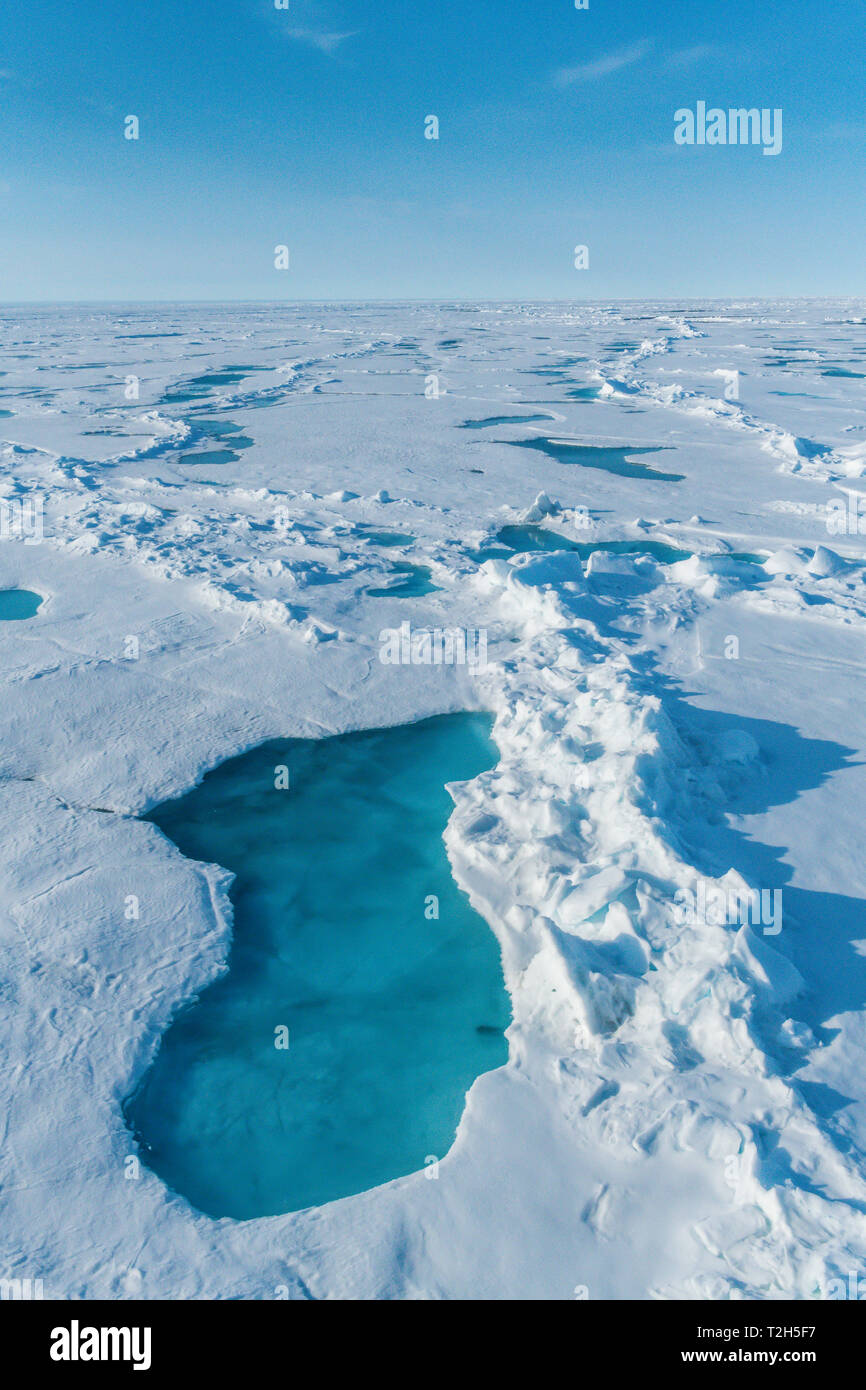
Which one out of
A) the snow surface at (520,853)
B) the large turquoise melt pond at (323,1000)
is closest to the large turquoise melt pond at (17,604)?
the snow surface at (520,853)

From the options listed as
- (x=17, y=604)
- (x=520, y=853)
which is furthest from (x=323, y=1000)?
(x=17, y=604)

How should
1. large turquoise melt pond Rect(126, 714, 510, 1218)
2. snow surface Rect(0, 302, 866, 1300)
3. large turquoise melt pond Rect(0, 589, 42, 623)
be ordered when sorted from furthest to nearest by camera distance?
1. large turquoise melt pond Rect(0, 589, 42, 623)
2. large turquoise melt pond Rect(126, 714, 510, 1218)
3. snow surface Rect(0, 302, 866, 1300)

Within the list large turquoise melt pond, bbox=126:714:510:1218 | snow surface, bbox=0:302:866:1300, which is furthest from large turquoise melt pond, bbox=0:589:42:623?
large turquoise melt pond, bbox=126:714:510:1218

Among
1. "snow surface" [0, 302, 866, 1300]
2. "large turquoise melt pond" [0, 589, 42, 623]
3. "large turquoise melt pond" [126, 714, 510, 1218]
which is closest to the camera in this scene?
"snow surface" [0, 302, 866, 1300]

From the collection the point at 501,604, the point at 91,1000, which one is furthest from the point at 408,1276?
the point at 501,604

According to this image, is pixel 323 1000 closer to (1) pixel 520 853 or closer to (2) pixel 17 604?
(1) pixel 520 853

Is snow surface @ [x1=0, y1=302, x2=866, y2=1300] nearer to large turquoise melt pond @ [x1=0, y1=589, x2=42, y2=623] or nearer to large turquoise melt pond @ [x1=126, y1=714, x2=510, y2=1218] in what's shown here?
large turquoise melt pond @ [x1=126, y1=714, x2=510, y2=1218]
